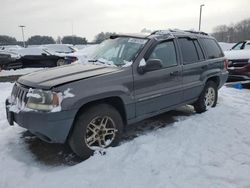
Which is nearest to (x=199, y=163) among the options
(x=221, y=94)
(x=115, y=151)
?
(x=115, y=151)

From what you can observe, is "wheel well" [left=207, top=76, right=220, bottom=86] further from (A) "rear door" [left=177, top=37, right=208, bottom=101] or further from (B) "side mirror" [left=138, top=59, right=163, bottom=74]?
(B) "side mirror" [left=138, top=59, right=163, bottom=74]

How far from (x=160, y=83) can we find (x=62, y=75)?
5.54ft

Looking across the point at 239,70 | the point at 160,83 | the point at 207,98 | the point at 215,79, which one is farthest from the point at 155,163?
the point at 239,70

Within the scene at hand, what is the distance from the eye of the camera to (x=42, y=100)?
12.5ft

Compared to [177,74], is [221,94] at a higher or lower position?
lower

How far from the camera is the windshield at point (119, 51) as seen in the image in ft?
15.9

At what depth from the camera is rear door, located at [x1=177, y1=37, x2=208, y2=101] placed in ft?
18.6

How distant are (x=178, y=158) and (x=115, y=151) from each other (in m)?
0.93

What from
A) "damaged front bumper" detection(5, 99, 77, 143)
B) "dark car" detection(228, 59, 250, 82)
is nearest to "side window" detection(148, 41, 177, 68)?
"damaged front bumper" detection(5, 99, 77, 143)

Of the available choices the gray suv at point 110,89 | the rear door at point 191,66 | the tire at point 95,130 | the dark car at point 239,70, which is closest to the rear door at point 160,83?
the gray suv at point 110,89

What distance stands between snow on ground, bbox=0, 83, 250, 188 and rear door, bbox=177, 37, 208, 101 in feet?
2.39

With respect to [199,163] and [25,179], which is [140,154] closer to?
[199,163]

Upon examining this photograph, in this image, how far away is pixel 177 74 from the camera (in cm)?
538

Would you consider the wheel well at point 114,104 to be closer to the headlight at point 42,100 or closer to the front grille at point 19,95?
the headlight at point 42,100
